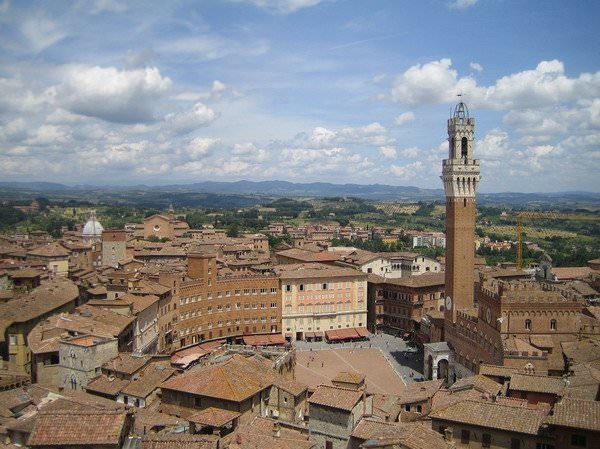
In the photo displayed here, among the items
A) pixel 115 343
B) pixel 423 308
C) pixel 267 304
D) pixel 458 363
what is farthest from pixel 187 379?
pixel 423 308

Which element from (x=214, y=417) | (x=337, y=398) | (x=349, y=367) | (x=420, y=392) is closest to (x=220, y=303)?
(x=349, y=367)

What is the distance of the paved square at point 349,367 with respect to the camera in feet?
185

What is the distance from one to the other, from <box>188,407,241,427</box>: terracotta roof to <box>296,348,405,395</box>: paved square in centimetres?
2183

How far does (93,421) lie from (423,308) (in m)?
61.8

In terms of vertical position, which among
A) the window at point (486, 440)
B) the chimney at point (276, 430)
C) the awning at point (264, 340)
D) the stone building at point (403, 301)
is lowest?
the awning at point (264, 340)

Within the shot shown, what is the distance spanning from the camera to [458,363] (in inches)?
2285

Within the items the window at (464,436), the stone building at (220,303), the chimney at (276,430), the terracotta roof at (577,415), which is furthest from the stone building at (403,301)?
the terracotta roof at (577,415)

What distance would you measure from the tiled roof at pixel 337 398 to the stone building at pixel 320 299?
44379 mm

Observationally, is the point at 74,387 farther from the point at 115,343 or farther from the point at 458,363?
the point at 458,363

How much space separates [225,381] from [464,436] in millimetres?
13864

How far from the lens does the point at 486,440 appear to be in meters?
28.8

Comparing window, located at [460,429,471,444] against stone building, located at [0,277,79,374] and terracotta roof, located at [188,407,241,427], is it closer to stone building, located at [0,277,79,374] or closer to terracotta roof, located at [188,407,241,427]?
terracotta roof, located at [188,407,241,427]

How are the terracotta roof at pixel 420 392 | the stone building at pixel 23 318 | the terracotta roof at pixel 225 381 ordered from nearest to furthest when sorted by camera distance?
the terracotta roof at pixel 225 381 → the terracotta roof at pixel 420 392 → the stone building at pixel 23 318

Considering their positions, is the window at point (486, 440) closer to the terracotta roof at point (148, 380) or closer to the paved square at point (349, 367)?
the terracotta roof at point (148, 380)
